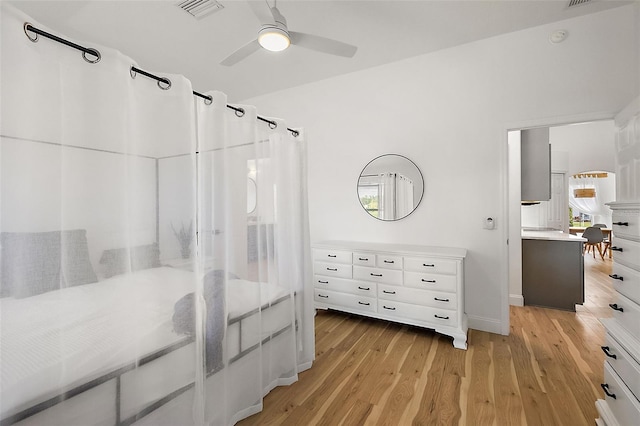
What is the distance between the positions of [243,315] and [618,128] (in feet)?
8.84

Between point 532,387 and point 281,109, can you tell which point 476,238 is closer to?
point 532,387

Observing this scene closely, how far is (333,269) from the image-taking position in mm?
3357

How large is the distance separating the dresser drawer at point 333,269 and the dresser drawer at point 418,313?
47cm

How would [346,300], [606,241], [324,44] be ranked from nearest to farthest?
[324,44], [346,300], [606,241]

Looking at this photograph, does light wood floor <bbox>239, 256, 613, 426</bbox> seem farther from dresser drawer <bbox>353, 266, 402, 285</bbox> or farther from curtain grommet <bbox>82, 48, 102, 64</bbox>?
curtain grommet <bbox>82, 48, 102, 64</bbox>

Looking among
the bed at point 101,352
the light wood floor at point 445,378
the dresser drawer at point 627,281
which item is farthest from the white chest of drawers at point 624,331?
the bed at point 101,352

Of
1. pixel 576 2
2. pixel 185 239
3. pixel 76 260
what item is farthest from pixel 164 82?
pixel 576 2

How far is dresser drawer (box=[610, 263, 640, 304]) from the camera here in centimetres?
143

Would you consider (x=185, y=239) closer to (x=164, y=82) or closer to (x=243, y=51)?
(x=164, y=82)

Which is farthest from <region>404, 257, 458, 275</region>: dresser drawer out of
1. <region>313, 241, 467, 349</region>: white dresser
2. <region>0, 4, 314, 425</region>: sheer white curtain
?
<region>0, 4, 314, 425</region>: sheer white curtain

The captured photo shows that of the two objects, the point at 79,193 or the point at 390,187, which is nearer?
the point at 79,193

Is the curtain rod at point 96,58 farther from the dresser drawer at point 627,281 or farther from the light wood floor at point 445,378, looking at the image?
the dresser drawer at point 627,281

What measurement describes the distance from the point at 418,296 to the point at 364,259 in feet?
2.13

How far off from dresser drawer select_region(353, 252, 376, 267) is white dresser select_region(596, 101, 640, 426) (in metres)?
1.79
